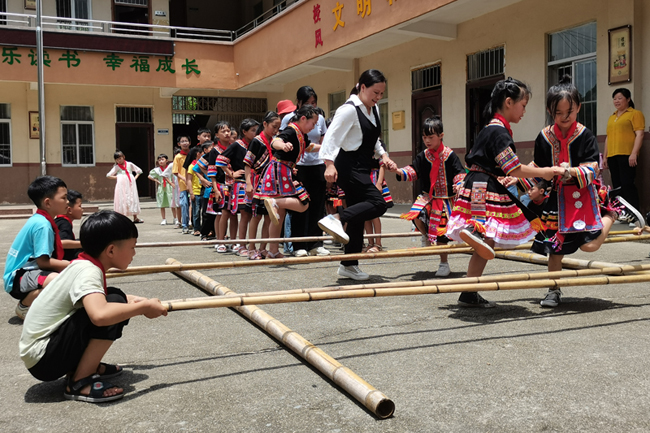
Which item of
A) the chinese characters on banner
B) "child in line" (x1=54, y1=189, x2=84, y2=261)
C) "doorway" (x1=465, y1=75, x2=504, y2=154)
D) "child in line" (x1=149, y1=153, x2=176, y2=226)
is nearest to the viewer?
"child in line" (x1=54, y1=189, x2=84, y2=261)

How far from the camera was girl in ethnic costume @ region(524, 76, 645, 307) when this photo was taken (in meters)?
4.20

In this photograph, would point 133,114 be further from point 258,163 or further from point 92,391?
point 92,391

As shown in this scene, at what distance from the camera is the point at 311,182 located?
7.15 meters

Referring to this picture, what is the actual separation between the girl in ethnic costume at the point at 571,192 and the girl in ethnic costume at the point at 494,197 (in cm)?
16

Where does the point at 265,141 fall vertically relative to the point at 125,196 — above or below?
above

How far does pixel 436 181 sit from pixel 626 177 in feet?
14.8

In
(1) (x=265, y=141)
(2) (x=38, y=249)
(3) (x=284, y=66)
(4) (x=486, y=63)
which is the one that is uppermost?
(3) (x=284, y=66)

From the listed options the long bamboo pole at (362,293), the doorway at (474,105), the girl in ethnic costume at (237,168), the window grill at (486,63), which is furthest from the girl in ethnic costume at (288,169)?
the doorway at (474,105)

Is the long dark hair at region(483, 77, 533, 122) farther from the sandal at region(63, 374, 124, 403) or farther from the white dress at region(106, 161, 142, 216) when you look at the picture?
the white dress at region(106, 161, 142, 216)

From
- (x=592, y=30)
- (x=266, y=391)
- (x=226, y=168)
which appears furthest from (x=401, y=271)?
(x=592, y=30)

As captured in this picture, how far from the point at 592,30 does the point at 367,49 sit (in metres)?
6.35

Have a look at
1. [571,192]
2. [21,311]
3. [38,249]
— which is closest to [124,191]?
[21,311]

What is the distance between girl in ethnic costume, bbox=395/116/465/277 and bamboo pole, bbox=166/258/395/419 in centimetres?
228

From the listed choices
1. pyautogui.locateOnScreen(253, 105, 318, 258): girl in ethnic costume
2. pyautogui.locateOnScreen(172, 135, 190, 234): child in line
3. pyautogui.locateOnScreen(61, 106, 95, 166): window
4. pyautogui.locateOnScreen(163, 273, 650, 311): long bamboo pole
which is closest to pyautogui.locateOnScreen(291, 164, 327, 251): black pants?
pyautogui.locateOnScreen(253, 105, 318, 258): girl in ethnic costume
